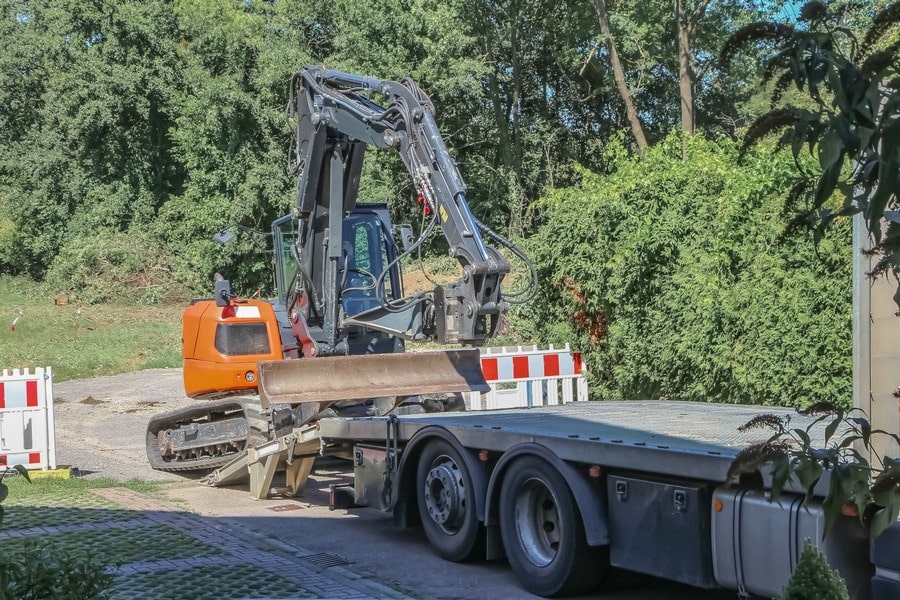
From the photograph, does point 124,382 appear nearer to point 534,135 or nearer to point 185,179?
point 534,135

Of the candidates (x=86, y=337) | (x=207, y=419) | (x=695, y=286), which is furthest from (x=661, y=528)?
(x=86, y=337)

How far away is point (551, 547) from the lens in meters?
7.44

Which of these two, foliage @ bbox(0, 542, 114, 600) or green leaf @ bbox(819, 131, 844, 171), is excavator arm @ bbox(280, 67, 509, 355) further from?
green leaf @ bbox(819, 131, 844, 171)

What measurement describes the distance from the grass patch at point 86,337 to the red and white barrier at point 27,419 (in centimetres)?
1478

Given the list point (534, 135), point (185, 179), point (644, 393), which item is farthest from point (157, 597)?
point (185, 179)

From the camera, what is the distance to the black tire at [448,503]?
26.6ft

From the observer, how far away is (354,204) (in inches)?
485

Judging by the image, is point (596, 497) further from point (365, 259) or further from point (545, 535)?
point (365, 259)

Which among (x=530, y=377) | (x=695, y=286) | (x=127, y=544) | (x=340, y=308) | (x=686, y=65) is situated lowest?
(x=127, y=544)

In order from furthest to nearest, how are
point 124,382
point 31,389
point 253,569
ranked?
point 124,382 < point 31,389 < point 253,569

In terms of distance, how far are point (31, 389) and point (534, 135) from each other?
965 inches

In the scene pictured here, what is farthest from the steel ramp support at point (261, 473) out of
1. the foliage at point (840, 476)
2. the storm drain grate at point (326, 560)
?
the foliage at point (840, 476)

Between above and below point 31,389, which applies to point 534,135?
above

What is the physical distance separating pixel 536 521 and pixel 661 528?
1296 mm
